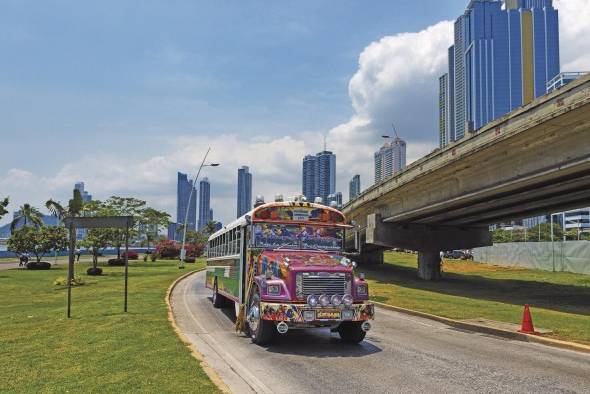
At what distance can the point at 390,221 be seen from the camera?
36.9 meters

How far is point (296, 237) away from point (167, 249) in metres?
67.5

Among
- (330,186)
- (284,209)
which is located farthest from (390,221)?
(330,186)

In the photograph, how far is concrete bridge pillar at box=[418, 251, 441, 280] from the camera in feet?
128

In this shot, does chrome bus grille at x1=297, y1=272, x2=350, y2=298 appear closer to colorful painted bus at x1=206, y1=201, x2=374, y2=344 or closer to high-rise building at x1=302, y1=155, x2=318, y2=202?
colorful painted bus at x1=206, y1=201, x2=374, y2=344

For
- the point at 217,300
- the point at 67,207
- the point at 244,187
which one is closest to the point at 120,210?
the point at 67,207

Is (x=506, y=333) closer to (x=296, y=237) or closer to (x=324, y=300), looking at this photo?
(x=324, y=300)

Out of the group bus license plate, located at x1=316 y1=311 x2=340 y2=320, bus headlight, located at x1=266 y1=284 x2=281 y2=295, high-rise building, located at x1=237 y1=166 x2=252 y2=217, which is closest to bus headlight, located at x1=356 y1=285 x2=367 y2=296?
A: bus license plate, located at x1=316 y1=311 x2=340 y2=320

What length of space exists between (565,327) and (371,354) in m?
7.17

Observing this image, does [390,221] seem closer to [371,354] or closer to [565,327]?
[565,327]

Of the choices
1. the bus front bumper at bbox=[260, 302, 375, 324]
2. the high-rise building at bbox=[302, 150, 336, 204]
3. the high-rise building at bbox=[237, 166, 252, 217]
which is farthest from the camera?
the high-rise building at bbox=[237, 166, 252, 217]

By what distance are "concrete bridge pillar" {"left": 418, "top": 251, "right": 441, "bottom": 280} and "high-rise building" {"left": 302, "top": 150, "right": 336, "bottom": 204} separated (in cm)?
3861

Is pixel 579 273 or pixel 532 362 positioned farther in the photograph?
pixel 579 273

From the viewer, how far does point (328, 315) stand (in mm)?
10250

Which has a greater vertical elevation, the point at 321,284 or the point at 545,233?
the point at 545,233
